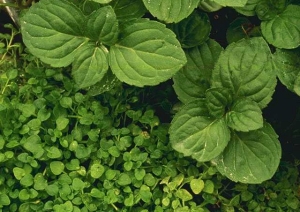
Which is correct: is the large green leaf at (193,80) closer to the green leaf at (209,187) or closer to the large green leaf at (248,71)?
the large green leaf at (248,71)

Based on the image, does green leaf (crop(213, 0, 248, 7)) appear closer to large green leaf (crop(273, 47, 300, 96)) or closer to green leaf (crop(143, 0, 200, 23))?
green leaf (crop(143, 0, 200, 23))

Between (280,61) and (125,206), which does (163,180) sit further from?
(280,61)

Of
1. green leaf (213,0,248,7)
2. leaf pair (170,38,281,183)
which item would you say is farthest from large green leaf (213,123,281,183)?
green leaf (213,0,248,7)

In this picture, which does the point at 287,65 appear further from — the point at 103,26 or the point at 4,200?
the point at 4,200

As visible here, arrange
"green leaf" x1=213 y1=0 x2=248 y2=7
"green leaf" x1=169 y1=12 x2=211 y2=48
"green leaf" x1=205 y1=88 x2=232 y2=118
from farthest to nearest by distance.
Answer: "green leaf" x1=169 y1=12 x2=211 y2=48 → "green leaf" x1=205 y1=88 x2=232 y2=118 → "green leaf" x1=213 y1=0 x2=248 y2=7

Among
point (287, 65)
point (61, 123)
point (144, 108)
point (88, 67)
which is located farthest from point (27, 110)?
point (287, 65)

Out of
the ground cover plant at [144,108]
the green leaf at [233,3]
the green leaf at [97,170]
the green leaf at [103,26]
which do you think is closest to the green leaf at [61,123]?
the ground cover plant at [144,108]
